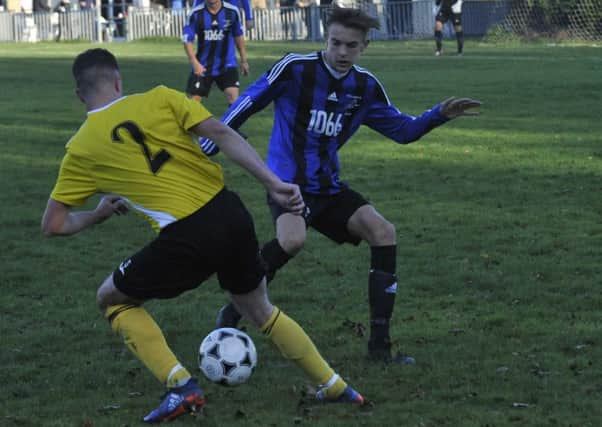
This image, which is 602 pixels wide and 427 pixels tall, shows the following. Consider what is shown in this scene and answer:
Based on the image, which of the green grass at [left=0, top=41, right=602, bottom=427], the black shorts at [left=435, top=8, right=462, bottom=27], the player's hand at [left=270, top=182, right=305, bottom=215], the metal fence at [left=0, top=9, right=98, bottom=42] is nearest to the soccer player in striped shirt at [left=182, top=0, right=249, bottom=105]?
the green grass at [left=0, top=41, right=602, bottom=427]

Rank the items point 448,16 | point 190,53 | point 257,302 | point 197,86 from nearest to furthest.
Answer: point 257,302 → point 190,53 → point 197,86 → point 448,16

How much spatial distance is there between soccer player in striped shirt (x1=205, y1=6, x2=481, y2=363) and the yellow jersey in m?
1.36

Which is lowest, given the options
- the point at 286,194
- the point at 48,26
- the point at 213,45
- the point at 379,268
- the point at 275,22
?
the point at 379,268

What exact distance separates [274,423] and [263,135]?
11214mm

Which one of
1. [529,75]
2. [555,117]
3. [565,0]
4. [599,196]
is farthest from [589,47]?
[599,196]

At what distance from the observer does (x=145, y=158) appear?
5168mm

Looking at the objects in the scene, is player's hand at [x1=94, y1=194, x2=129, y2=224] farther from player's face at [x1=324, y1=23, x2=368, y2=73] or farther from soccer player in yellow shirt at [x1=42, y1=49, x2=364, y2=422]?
player's face at [x1=324, y1=23, x2=368, y2=73]

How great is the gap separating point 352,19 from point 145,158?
5.89ft

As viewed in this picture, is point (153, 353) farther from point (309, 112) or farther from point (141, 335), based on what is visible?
point (309, 112)

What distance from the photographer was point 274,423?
5426 mm

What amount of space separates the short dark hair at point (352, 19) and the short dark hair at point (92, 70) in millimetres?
1712

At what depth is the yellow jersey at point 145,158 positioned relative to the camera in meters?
5.14

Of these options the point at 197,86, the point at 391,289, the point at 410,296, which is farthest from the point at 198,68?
the point at 391,289

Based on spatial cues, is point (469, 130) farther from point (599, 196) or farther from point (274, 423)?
point (274, 423)
